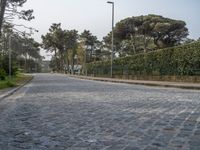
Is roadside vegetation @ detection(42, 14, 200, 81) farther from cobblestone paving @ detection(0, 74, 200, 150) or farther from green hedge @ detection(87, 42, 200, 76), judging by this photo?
cobblestone paving @ detection(0, 74, 200, 150)

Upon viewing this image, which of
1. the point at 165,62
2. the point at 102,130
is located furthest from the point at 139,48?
the point at 102,130

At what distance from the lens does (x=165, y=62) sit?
42.9m

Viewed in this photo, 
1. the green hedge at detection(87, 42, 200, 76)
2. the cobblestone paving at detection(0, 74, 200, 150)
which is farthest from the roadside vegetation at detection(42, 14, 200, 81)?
the cobblestone paving at detection(0, 74, 200, 150)

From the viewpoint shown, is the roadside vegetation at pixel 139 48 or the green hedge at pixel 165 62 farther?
the roadside vegetation at pixel 139 48

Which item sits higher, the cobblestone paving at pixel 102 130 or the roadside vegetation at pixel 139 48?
the roadside vegetation at pixel 139 48

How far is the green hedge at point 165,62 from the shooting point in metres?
36.9

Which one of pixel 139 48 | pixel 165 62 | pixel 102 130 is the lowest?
pixel 102 130

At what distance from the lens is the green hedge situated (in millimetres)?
36875

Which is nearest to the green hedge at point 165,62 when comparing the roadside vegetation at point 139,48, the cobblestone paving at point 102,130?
the roadside vegetation at point 139,48

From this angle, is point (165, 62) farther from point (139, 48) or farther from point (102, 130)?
A: point (139, 48)

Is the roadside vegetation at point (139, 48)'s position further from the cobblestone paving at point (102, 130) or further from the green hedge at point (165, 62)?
the cobblestone paving at point (102, 130)

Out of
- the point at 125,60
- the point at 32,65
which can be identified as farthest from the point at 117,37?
the point at 32,65

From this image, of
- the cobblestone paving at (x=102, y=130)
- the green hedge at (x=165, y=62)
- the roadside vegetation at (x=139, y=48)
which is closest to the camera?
the cobblestone paving at (x=102, y=130)

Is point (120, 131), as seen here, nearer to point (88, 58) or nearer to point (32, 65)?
point (88, 58)
